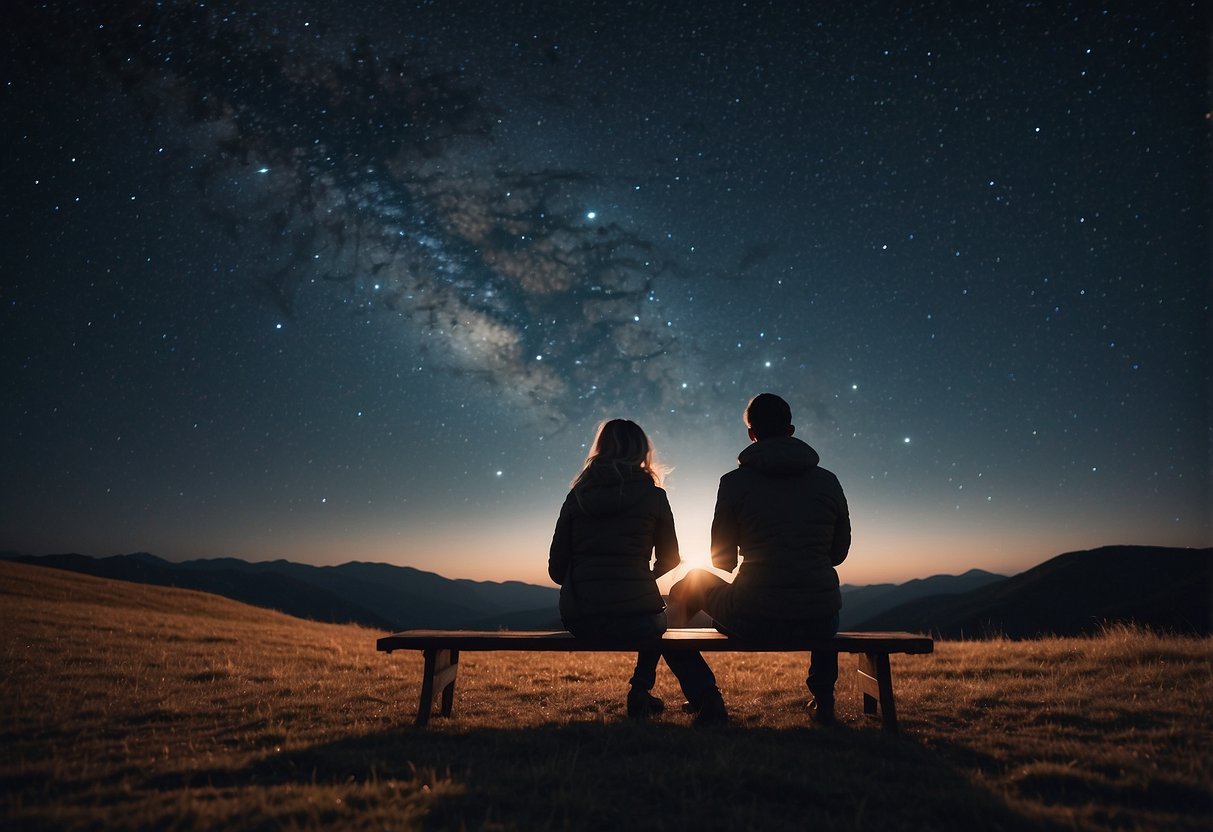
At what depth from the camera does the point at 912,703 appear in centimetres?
547

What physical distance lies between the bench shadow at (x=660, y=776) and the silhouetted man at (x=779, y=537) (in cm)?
80

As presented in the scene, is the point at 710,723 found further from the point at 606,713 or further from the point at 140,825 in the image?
the point at 140,825

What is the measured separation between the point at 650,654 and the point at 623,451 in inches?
67.5

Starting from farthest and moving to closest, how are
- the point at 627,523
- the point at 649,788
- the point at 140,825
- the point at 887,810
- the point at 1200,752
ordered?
the point at 627,523 < the point at 1200,752 < the point at 649,788 < the point at 887,810 < the point at 140,825

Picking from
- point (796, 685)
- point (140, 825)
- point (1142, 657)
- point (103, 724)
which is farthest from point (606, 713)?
point (1142, 657)

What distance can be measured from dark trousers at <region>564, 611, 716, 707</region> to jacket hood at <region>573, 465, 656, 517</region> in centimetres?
82

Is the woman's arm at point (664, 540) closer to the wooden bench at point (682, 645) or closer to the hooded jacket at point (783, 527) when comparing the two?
the hooded jacket at point (783, 527)

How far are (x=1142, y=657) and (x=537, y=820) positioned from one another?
7.58 m

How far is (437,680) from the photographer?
490 cm

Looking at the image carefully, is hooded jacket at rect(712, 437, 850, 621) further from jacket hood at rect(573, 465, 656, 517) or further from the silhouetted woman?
jacket hood at rect(573, 465, 656, 517)

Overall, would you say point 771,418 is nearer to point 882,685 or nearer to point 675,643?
point 675,643

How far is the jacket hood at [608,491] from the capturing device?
4461 mm

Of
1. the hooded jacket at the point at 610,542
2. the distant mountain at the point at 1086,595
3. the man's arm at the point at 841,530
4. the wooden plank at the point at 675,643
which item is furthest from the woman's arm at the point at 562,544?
the distant mountain at the point at 1086,595

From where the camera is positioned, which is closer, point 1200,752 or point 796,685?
point 1200,752
